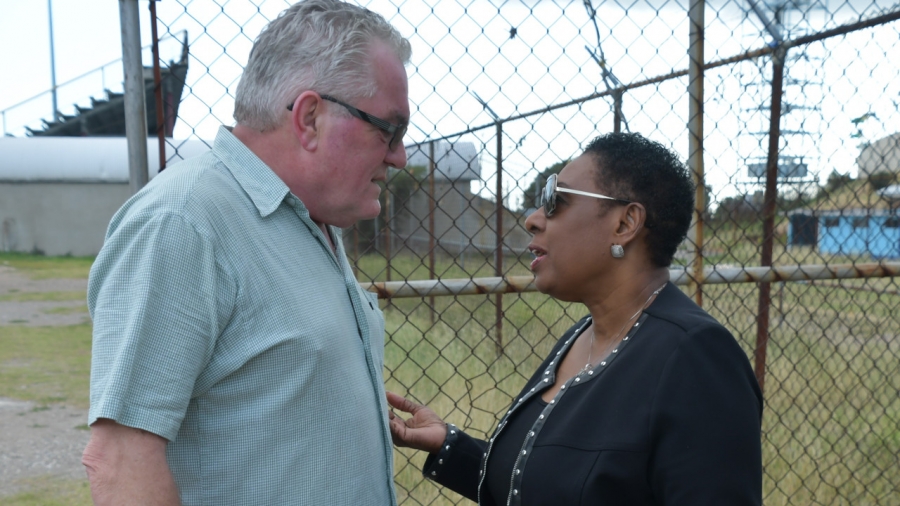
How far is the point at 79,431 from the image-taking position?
5691mm

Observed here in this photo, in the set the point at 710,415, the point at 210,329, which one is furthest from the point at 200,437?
the point at 710,415

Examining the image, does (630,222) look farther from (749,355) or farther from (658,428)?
(749,355)

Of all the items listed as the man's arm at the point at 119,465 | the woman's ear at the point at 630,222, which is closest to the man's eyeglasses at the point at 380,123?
the woman's ear at the point at 630,222

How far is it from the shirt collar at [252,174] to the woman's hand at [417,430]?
2.72 feet

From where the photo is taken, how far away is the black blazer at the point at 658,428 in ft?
4.97

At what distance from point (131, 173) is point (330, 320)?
1006 mm

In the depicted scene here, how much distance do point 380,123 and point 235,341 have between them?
0.56 m

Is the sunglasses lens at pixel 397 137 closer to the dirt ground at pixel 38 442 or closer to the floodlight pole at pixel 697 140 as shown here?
the floodlight pole at pixel 697 140

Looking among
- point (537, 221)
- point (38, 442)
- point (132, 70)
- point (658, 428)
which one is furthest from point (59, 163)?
point (658, 428)

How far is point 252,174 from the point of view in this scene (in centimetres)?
152

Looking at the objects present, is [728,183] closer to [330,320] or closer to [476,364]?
[330,320]

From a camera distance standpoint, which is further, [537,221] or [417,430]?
[417,430]

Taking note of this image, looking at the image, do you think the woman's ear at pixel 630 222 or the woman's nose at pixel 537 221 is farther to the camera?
the woman's nose at pixel 537 221

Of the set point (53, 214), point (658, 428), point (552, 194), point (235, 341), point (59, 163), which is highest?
point (59, 163)
